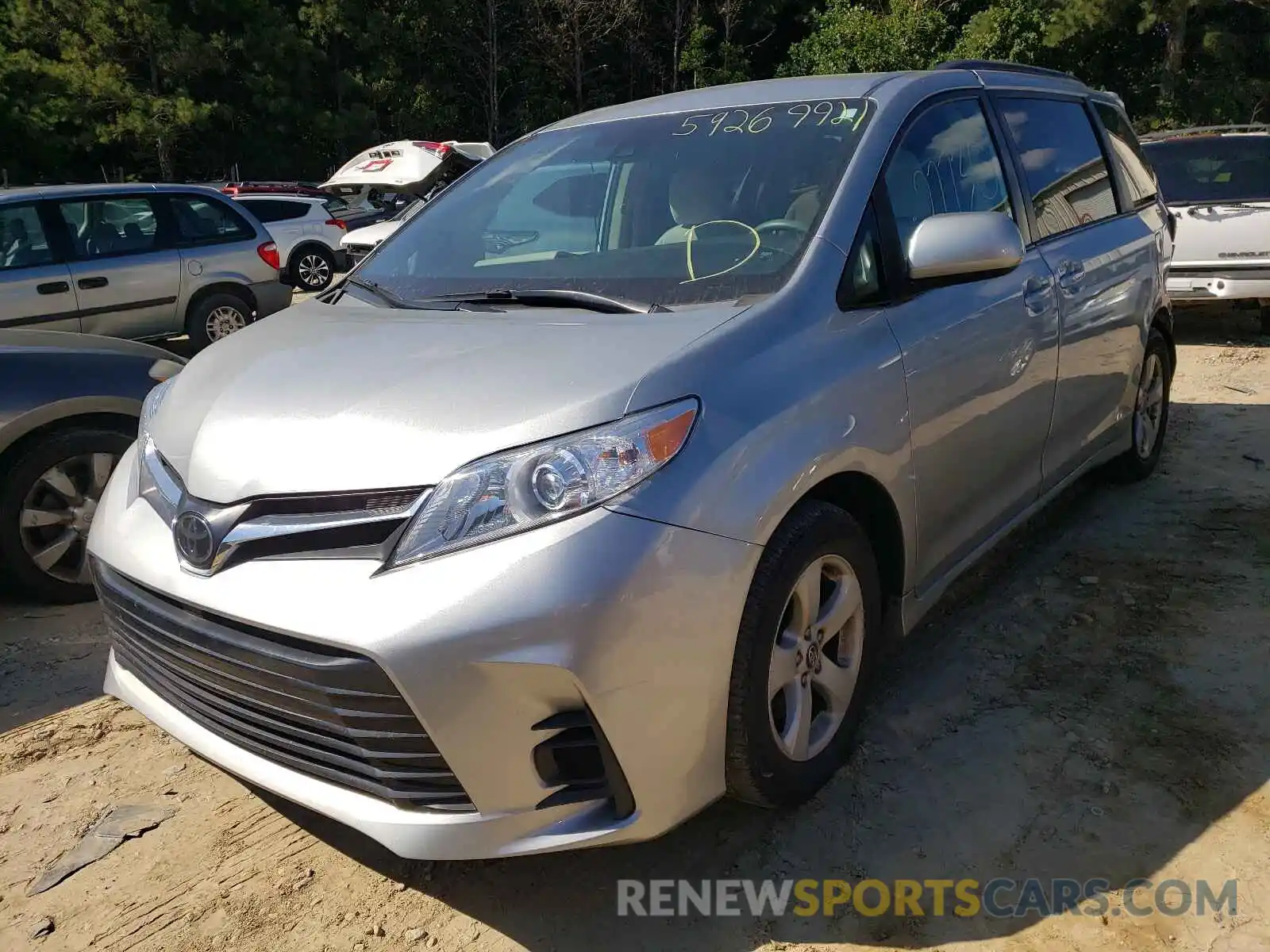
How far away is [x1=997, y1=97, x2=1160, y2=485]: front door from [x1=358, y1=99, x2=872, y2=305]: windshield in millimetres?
1053

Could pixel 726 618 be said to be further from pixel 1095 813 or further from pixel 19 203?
pixel 19 203

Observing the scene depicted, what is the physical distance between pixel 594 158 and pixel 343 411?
58.4 inches

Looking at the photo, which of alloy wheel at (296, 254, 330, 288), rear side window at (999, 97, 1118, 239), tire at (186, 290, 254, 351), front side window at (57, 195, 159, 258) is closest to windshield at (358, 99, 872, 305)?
rear side window at (999, 97, 1118, 239)

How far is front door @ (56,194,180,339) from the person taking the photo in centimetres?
797

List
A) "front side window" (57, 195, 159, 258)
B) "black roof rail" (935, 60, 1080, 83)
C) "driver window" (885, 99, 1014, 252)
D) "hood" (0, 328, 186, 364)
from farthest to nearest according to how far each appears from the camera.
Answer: "front side window" (57, 195, 159, 258) < "hood" (0, 328, 186, 364) < "black roof rail" (935, 60, 1080, 83) < "driver window" (885, 99, 1014, 252)

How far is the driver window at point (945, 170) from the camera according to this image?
9.22 feet

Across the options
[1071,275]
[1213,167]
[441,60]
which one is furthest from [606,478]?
[441,60]

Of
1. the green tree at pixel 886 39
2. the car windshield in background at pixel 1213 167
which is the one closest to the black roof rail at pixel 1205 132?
the car windshield in background at pixel 1213 167

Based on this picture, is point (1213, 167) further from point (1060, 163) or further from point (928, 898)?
point (928, 898)

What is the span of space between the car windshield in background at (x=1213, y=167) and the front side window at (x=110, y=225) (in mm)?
8185

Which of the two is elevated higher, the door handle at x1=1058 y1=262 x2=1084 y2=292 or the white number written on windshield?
the white number written on windshield

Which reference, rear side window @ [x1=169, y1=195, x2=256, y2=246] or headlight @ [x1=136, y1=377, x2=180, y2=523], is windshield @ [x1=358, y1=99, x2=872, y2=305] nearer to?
headlight @ [x1=136, y1=377, x2=180, y2=523]

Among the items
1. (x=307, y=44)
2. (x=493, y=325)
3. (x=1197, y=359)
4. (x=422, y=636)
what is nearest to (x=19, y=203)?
(x=493, y=325)

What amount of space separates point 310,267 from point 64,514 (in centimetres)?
1143
